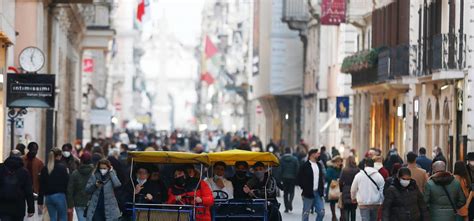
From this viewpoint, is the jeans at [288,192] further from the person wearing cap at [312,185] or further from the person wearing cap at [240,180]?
the person wearing cap at [240,180]

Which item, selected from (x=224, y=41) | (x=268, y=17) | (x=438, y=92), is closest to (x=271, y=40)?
(x=268, y=17)

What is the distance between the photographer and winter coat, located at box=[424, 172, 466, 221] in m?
22.7

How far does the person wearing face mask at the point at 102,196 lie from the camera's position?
2372cm

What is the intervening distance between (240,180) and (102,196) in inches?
90.7

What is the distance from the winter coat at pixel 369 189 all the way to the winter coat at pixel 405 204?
317 centimetres

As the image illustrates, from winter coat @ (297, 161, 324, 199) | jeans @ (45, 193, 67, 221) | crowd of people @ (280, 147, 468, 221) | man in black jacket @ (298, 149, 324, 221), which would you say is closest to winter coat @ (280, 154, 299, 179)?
crowd of people @ (280, 147, 468, 221)

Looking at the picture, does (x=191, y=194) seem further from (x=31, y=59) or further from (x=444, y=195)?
(x=31, y=59)

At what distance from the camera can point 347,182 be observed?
1118 inches

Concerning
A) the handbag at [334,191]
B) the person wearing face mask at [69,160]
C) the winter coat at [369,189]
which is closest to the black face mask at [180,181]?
the winter coat at [369,189]

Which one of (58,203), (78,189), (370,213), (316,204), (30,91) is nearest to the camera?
(78,189)

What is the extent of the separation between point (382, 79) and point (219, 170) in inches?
920

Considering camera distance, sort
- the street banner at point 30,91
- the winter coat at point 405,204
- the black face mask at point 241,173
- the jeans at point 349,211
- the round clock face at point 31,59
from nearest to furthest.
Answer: the winter coat at point 405,204, the black face mask at point 241,173, the jeans at point 349,211, the street banner at point 30,91, the round clock face at point 31,59

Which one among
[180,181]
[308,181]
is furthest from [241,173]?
[308,181]

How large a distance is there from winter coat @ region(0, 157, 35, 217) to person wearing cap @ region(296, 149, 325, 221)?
8.43 metres
